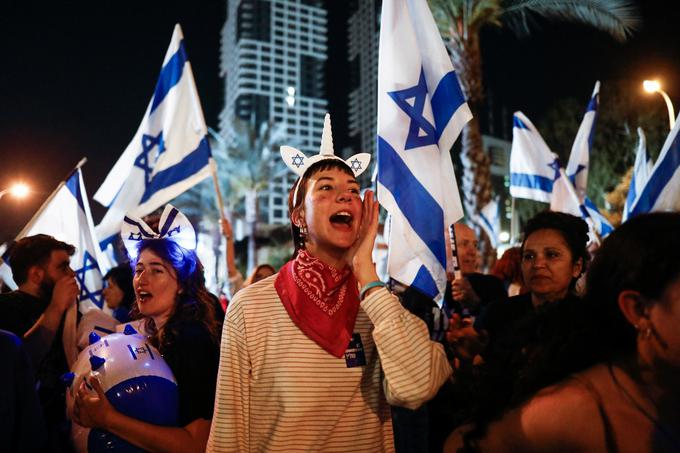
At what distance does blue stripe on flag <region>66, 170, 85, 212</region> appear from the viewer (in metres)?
6.44

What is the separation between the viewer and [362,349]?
2.34 m

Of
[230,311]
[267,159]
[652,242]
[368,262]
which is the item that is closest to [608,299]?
[652,242]

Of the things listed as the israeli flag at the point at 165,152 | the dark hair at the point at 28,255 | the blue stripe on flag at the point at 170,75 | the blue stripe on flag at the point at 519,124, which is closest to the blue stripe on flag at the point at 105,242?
the israeli flag at the point at 165,152

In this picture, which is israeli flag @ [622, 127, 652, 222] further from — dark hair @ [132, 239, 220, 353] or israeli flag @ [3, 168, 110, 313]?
israeli flag @ [3, 168, 110, 313]

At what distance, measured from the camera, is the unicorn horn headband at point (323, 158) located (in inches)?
106

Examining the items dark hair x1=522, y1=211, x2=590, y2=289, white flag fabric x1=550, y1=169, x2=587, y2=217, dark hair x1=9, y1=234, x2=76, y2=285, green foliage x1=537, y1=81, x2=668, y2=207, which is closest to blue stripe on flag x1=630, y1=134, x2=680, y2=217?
white flag fabric x1=550, y1=169, x2=587, y2=217

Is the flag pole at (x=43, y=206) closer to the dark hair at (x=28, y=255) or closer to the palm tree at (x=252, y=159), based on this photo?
the dark hair at (x=28, y=255)

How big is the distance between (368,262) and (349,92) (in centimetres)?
13648

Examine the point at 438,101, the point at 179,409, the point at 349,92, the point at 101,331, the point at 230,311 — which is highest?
the point at 349,92

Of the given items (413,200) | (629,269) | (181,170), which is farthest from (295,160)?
(181,170)

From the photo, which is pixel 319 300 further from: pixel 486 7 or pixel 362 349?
pixel 486 7

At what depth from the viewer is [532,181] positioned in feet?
28.2

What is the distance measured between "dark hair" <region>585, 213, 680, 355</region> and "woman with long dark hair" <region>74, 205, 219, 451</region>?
188 centimetres

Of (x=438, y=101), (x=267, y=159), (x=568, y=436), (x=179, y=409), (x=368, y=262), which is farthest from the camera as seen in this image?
(x=267, y=159)
